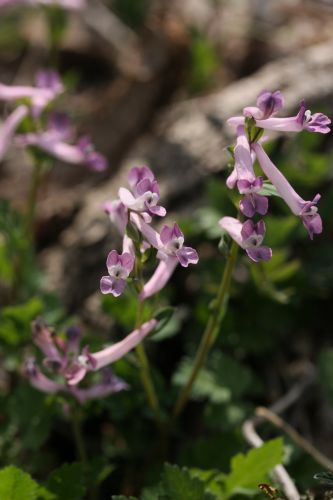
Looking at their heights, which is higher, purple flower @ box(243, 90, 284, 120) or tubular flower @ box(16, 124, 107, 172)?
purple flower @ box(243, 90, 284, 120)

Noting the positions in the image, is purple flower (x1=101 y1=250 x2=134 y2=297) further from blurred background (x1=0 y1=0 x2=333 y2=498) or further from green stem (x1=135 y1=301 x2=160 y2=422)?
blurred background (x1=0 y1=0 x2=333 y2=498)

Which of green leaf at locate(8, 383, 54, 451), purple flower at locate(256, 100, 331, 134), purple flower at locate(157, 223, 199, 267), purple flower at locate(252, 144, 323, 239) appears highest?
purple flower at locate(256, 100, 331, 134)

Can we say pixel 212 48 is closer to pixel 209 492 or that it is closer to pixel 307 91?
pixel 307 91

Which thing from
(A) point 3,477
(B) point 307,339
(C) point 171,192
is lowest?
(B) point 307,339

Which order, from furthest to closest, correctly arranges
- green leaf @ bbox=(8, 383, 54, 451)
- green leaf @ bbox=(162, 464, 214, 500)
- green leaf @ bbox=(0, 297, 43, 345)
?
1. green leaf @ bbox=(0, 297, 43, 345)
2. green leaf @ bbox=(8, 383, 54, 451)
3. green leaf @ bbox=(162, 464, 214, 500)

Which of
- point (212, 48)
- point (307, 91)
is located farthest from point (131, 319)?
point (212, 48)

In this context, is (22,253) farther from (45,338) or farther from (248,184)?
(248,184)

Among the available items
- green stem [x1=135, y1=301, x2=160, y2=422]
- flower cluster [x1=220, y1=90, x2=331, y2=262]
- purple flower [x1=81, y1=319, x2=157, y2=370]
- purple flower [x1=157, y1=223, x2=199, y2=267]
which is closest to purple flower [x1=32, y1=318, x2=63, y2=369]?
purple flower [x1=81, y1=319, x2=157, y2=370]
